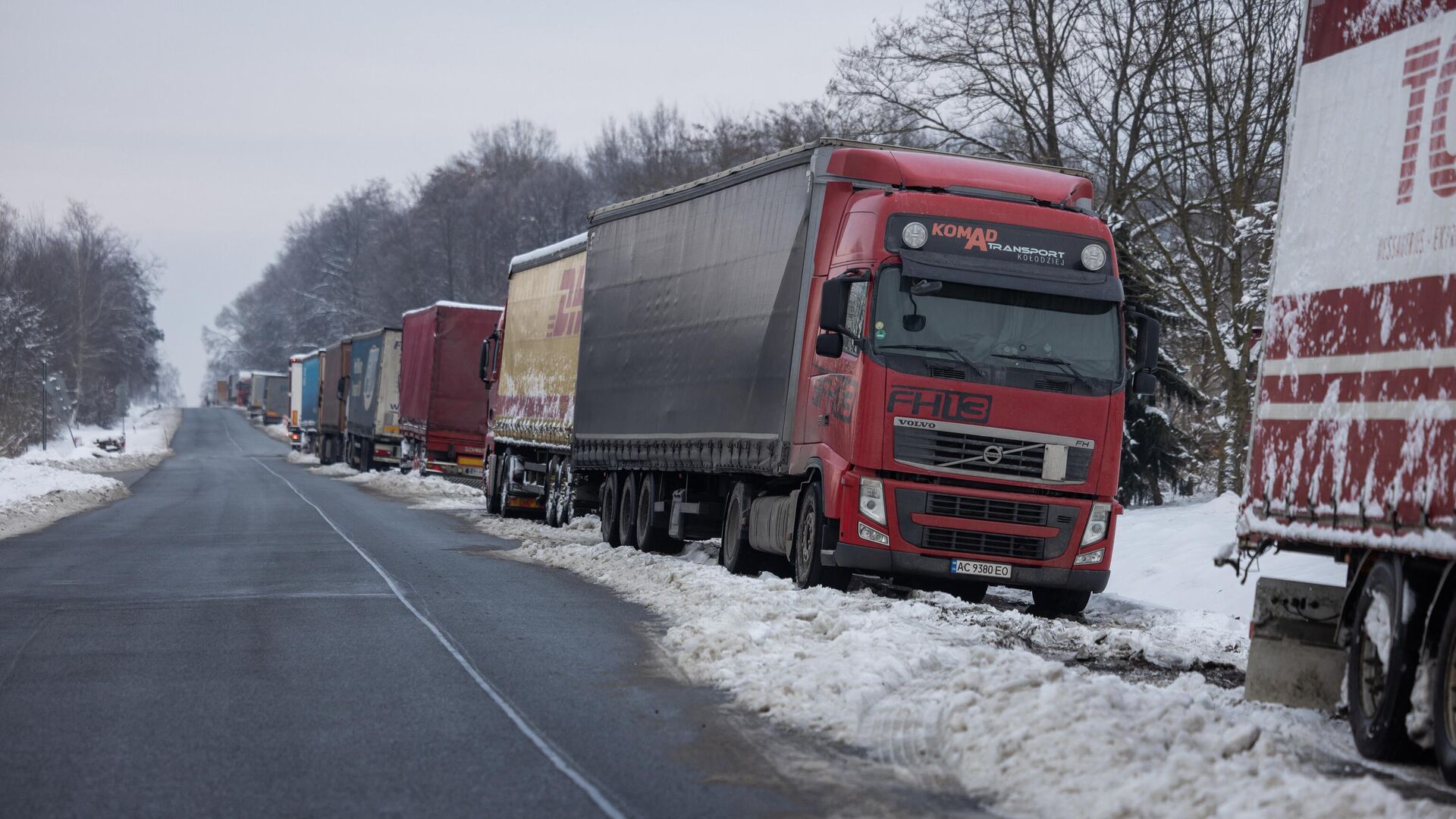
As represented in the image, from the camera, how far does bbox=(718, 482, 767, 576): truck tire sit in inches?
671

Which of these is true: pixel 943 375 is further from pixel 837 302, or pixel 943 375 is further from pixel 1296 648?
pixel 1296 648

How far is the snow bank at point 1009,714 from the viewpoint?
6.31 meters

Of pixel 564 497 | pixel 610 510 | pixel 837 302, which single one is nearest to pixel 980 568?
pixel 837 302

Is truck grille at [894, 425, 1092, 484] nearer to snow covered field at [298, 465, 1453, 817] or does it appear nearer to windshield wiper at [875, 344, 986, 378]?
windshield wiper at [875, 344, 986, 378]

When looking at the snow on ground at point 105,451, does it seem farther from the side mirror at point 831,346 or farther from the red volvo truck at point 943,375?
the side mirror at point 831,346

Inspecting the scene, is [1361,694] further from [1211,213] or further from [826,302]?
[1211,213]

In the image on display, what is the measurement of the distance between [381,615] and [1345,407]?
7.96 m

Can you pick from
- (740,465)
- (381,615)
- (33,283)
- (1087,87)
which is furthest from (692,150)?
(33,283)

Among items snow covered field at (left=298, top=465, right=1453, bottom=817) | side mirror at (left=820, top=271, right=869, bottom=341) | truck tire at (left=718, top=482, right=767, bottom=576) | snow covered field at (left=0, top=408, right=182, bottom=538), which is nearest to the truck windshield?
side mirror at (left=820, top=271, right=869, bottom=341)

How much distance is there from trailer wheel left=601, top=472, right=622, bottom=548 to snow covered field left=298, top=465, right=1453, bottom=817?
5.52 m

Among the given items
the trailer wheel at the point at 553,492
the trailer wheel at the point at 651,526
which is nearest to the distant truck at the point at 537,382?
the trailer wheel at the point at 553,492

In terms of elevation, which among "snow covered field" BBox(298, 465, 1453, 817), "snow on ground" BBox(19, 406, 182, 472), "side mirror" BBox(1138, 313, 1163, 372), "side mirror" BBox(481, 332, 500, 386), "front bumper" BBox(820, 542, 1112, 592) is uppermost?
"side mirror" BBox(1138, 313, 1163, 372)

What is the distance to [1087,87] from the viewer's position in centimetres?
3061

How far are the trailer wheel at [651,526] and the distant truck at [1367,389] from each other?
1142 cm
